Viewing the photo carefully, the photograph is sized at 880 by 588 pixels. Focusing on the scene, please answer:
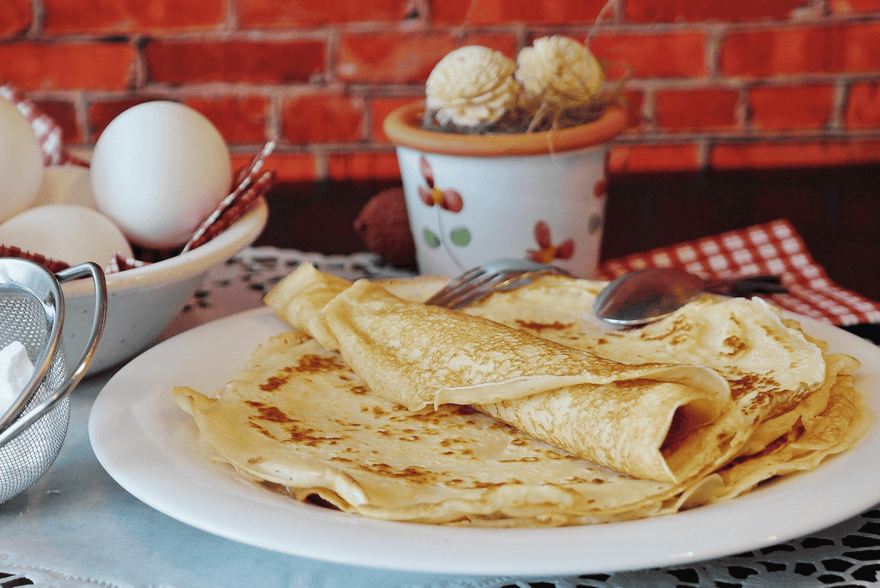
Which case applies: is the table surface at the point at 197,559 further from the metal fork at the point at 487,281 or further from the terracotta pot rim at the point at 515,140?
the terracotta pot rim at the point at 515,140

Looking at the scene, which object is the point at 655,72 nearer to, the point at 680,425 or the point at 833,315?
the point at 833,315

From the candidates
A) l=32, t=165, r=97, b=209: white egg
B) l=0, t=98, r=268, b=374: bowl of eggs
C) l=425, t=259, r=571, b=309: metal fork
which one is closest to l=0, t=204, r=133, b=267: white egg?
A: l=0, t=98, r=268, b=374: bowl of eggs

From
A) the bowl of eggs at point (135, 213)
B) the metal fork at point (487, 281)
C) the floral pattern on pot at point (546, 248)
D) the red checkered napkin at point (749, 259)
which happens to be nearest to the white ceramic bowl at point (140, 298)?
the bowl of eggs at point (135, 213)

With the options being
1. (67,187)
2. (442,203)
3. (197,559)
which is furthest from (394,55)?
(197,559)

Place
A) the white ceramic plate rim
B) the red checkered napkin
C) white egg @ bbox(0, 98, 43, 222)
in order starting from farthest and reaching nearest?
the red checkered napkin
white egg @ bbox(0, 98, 43, 222)
the white ceramic plate rim

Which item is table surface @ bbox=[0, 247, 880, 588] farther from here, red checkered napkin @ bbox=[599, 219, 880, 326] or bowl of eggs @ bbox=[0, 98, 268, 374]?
red checkered napkin @ bbox=[599, 219, 880, 326]

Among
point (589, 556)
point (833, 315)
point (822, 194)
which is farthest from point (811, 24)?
point (589, 556)
